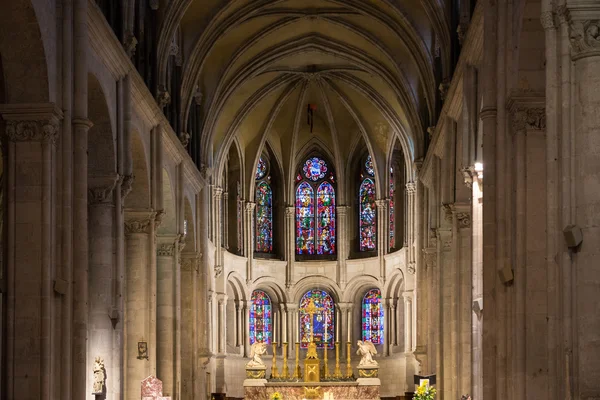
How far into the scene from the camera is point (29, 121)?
22.3 m

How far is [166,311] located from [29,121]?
17.0 meters

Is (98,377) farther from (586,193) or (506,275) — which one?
(586,193)

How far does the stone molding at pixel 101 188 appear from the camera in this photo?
28594 mm

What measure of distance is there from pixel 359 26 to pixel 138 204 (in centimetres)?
1423

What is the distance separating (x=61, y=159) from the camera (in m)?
22.9

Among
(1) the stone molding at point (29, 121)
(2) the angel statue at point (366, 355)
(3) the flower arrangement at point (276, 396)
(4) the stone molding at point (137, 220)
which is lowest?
(3) the flower arrangement at point (276, 396)

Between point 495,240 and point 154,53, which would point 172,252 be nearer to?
point 154,53

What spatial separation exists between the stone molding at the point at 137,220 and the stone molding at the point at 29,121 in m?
11.4

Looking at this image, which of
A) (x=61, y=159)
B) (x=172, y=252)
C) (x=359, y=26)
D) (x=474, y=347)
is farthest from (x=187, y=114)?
(x=61, y=159)

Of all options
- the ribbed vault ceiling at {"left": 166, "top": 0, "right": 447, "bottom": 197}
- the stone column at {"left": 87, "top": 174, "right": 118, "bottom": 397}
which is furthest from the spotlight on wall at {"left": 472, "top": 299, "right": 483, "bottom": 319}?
the ribbed vault ceiling at {"left": 166, "top": 0, "right": 447, "bottom": 197}

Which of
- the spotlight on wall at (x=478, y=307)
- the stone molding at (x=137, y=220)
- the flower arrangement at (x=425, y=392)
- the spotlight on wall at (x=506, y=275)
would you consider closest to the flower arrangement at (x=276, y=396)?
the flower arrangement at (x=425, y=392)

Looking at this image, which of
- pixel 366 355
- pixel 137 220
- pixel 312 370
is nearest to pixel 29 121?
pixel 137 220

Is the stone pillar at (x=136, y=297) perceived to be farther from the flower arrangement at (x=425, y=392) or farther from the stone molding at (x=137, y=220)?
the flower arrangement at (x=425, y=392)

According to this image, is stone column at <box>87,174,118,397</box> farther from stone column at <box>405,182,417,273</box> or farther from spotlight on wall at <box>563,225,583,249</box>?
stone column at <box>405,182,417,273</box>
